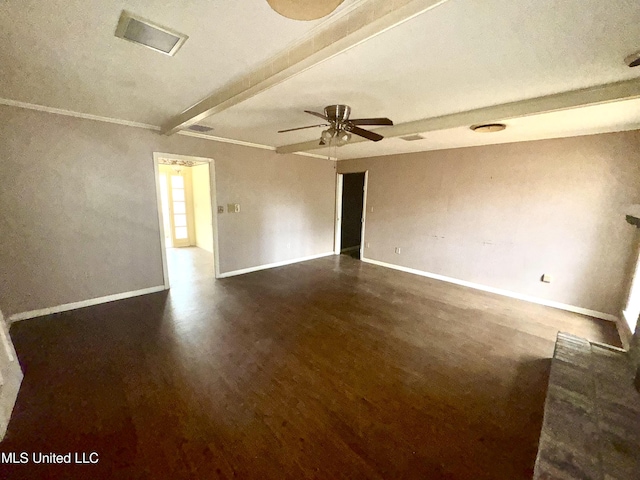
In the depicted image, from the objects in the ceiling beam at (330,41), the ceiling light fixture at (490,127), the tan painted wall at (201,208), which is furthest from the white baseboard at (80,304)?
the ceiling light fixture at (490,127)

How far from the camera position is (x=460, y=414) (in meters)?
1.80

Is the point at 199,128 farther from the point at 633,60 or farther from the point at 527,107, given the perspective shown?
the point at 633,60

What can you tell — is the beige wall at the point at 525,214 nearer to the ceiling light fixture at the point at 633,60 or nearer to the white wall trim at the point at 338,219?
the white wall trim at the point at 338,219

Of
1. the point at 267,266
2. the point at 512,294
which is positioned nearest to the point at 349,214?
the point at 267,266

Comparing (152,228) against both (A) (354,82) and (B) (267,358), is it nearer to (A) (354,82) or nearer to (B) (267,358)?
(B) (267,358)

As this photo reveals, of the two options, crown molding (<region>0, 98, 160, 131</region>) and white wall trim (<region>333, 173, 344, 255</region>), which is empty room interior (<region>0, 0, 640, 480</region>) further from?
white wall trim (<region>333, 173, 344, 255</region>)

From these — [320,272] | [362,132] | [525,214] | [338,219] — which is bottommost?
[320,272]

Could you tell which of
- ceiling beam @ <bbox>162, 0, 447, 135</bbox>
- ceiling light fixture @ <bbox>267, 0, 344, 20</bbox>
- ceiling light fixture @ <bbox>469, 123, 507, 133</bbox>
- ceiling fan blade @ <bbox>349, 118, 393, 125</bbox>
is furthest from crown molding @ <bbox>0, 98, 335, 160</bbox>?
ceiling light fixture @ <bbox>469, 123, 507, 133</bbox>

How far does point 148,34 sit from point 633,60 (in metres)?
3.00

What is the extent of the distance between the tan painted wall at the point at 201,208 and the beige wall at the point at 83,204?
2.27m

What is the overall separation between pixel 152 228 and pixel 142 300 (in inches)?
41.6

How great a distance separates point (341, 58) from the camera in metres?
1.65

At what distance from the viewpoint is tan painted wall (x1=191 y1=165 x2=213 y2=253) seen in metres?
6.33

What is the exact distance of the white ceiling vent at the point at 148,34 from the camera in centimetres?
137
